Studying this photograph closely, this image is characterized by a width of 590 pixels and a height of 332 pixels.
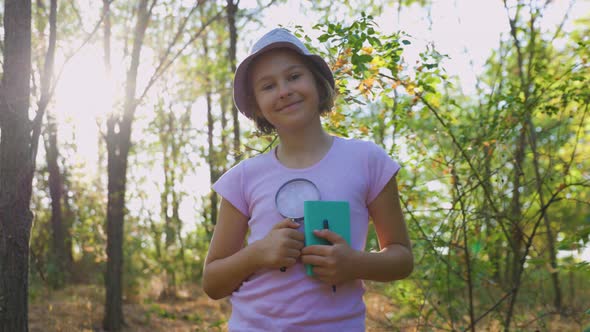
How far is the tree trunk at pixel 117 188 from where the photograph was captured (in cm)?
608

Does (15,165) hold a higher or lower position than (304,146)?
higher

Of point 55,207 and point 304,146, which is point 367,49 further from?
point 55,207

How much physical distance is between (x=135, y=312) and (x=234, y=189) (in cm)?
618

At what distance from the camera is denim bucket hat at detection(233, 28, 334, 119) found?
1.62 metres

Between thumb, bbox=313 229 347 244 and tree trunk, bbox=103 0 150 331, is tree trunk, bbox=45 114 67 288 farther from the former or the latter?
thumb, bbox=313 229 347 244

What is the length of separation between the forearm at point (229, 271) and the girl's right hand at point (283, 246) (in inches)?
2.1

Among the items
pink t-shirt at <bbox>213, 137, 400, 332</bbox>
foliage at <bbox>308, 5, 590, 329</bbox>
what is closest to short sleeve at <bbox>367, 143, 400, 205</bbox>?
pink t-shirt at <bbox>213, 137, 400, 332</bbox>

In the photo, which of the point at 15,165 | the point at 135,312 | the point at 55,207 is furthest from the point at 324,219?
the point at 55,207

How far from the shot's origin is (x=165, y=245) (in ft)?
31.7

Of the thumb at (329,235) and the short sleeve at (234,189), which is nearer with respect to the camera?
the thumb at (329,235)

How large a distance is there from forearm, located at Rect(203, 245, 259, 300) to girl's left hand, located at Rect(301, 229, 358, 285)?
16cm

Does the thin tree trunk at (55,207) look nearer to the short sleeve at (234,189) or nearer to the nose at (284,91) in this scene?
the short sleeve at (234,189)

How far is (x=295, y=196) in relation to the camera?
1.53 meters

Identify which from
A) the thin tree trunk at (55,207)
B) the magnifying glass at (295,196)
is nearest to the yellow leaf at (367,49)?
the magnifying glass at (295,196)
